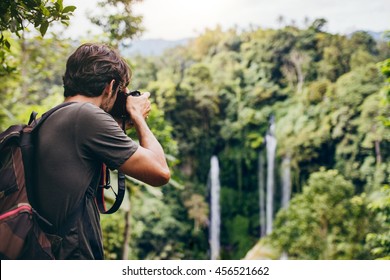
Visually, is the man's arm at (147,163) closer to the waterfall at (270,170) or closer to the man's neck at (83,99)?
the man's neck at (83,99)

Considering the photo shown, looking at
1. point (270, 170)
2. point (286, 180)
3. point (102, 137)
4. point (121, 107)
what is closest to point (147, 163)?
point (102, 137)

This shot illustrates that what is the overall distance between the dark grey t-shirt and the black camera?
148 mm

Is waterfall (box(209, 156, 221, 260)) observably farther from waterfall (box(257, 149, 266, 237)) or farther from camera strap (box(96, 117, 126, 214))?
camera strap (box(96, 117, 126, 214))

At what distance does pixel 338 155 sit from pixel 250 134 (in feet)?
8.29

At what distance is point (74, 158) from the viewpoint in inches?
36.8

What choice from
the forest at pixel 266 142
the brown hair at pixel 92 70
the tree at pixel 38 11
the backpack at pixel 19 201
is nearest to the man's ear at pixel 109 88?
the brown hair at pixel 92 70

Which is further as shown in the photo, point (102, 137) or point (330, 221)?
point (330, 221)

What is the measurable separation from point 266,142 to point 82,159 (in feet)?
36.2

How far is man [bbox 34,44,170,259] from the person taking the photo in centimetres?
91

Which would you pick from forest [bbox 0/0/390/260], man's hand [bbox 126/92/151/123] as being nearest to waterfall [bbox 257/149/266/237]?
forest [bbox 0/0/390/260]

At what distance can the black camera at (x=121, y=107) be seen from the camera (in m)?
1.07

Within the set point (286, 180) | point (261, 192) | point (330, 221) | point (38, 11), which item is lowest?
point (261, 192)

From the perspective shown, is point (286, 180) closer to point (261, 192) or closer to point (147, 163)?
point (261, 192)

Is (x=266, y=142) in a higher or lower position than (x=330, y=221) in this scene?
higher
